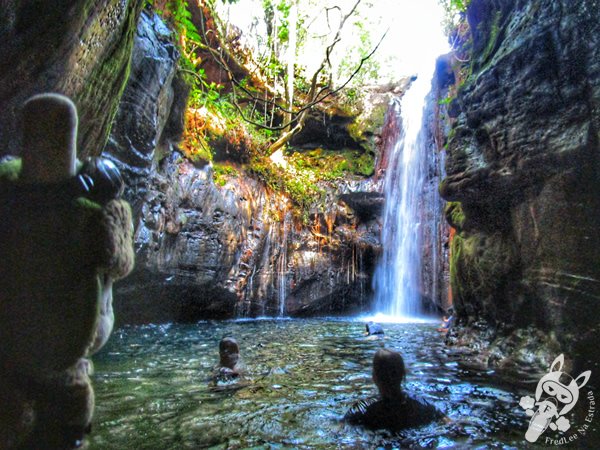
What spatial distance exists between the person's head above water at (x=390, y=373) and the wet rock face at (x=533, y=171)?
2.42 metres

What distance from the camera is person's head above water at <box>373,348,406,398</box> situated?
10.6 feet

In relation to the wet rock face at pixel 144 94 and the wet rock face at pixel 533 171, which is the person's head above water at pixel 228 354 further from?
the wet rock face at pixel 144 94

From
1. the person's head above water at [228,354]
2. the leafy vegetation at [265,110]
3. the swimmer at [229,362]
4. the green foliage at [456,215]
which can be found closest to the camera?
the swimmer at [229,362]

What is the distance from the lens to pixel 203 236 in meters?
11.7

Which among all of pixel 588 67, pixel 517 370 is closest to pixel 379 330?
pixel 517 370

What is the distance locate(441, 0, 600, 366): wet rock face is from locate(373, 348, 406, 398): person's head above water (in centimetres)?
242

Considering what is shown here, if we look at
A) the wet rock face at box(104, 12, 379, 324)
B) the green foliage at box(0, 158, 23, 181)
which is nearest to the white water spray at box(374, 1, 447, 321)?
the wet rock face at box(104, 12, 379, 324)

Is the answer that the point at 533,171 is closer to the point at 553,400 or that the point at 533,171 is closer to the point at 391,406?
the point at 553,400

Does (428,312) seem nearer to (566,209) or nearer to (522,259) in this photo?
(522,259)

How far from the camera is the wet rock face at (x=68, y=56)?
7.79 feet

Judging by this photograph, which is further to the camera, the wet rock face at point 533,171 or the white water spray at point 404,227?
the white water spray at point 404,227

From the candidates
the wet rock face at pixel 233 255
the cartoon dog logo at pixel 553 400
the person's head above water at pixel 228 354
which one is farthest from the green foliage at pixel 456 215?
the wet rock face at pixel 233 255

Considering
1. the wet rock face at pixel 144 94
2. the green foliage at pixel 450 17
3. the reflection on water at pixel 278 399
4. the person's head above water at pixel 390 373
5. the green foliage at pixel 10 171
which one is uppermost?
the green foliage at pixel 450 17

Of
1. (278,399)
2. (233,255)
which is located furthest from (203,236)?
(278,399)
